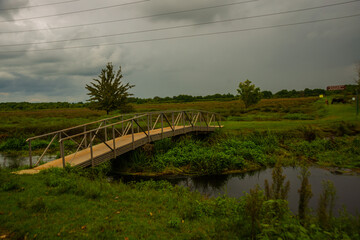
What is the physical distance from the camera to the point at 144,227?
5.07 m

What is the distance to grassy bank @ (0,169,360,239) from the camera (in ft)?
14.9

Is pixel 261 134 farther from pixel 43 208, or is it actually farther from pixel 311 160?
pixel 43 208

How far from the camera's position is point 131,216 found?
5.60m

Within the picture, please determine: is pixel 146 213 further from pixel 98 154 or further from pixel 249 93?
pixel 249 93

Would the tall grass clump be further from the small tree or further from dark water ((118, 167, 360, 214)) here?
the small tree

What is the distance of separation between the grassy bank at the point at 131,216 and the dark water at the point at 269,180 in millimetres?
3174

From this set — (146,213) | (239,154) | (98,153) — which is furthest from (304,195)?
(239,154)

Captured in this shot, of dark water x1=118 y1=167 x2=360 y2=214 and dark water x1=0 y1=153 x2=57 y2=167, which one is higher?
dark water x1=0 y1=153 x2=57 y2=167

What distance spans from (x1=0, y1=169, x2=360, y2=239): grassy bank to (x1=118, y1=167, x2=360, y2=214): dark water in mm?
3174

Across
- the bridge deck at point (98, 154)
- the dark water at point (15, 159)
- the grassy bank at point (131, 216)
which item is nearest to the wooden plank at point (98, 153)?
the bridge deck at point (98, 154)

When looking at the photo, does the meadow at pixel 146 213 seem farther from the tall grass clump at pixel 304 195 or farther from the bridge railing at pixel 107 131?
the bridge railing at pixel 107 131

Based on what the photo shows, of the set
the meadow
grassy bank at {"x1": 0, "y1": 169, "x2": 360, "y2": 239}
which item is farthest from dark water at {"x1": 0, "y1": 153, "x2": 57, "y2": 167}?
grassy bank at {"x1": 0, "y1": 169, "x2": 360, "y2": 239}

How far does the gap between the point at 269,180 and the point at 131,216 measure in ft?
26.9

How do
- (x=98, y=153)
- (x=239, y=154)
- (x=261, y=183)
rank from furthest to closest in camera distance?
(x=239, y=154) < (x=261, y=183) < (x=98, y=153)
